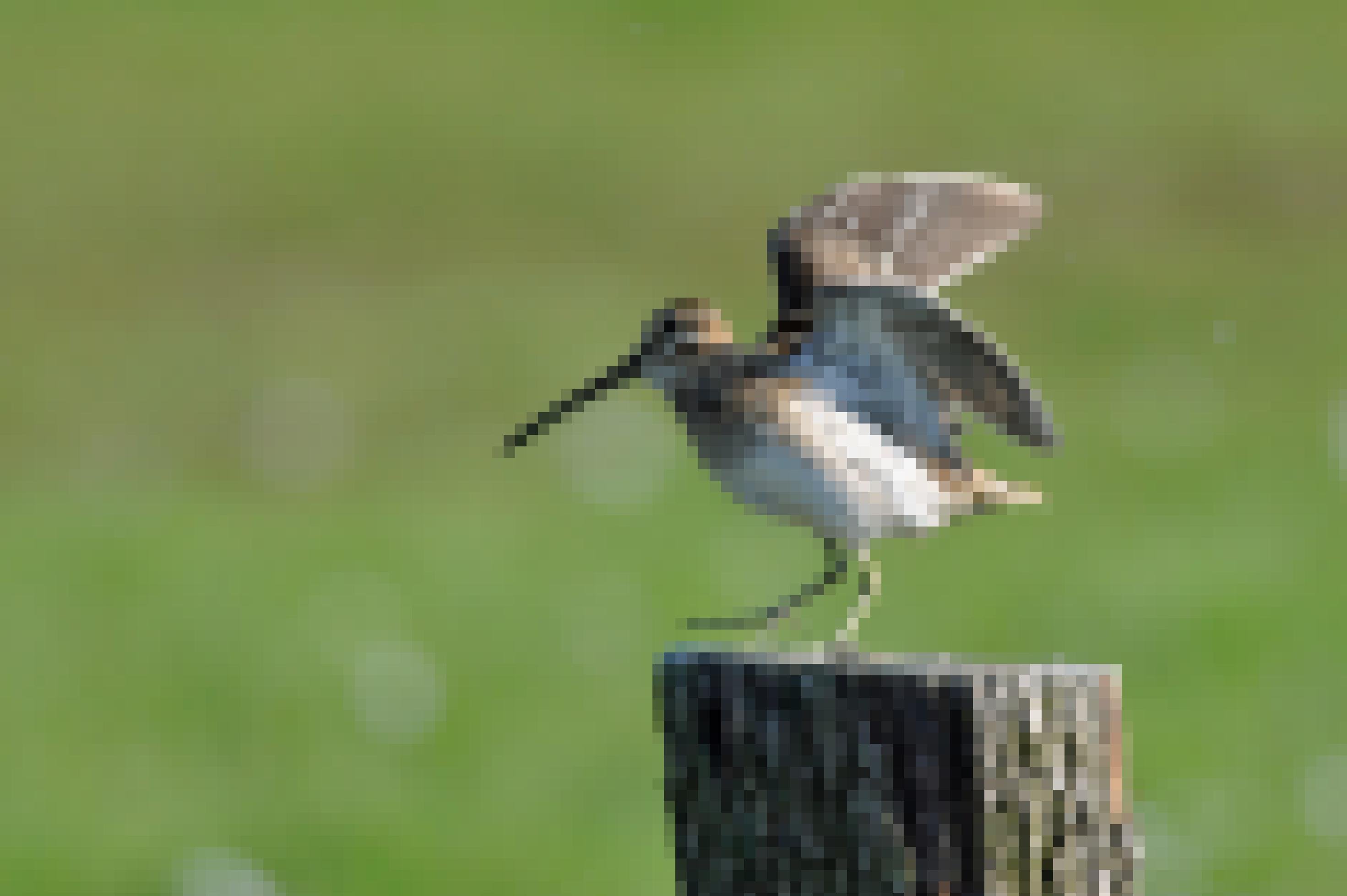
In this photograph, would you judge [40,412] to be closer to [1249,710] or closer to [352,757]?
[352,757]

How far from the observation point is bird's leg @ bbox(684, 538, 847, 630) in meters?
3.89

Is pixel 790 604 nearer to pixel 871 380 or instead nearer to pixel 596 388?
pixel 596 388

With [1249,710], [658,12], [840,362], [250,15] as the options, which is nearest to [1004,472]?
[1249,710]

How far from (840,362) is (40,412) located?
458 inches

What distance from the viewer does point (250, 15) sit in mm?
21938

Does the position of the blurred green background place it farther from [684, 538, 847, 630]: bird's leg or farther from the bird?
the bird

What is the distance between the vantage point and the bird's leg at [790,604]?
12.8ft

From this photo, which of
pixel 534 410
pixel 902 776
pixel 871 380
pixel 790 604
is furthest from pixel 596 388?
pixel 534 410

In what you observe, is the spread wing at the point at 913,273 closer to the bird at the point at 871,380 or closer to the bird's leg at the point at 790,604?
the bird at the point at 871,380

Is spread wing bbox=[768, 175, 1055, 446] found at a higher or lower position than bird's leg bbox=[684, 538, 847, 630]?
Answer: higher

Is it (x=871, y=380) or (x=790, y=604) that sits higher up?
(x=871, y=380)

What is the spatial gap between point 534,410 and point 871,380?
9.09 m

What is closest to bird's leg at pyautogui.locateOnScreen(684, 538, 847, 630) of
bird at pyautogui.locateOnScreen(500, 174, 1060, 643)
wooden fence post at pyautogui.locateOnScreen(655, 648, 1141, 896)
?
bird at pyautogui.locateOnScreen(500, 174, 1060, 643)

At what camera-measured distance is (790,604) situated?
4898 millimetres
